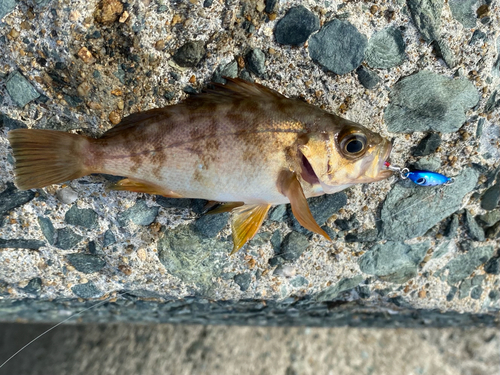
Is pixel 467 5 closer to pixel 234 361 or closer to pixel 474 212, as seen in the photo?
pixel 474 212

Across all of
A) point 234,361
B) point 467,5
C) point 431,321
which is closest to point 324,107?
point 467,5

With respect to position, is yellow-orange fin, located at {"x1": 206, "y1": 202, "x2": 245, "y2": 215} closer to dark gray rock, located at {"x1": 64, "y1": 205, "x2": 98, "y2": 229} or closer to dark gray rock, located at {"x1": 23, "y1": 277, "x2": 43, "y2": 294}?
dark gray rock, located at {"x1": 64, "y1": 205, "x2": 98, "y2": 229}

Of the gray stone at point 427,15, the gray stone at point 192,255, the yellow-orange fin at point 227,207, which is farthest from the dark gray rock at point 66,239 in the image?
the gray stone at point 427,15

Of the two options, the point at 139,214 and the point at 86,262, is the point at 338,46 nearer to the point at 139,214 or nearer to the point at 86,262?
the point at 139,214

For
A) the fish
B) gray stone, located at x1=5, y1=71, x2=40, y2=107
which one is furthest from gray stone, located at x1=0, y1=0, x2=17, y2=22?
the fish

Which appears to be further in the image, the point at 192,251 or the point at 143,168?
the point at 192,251
